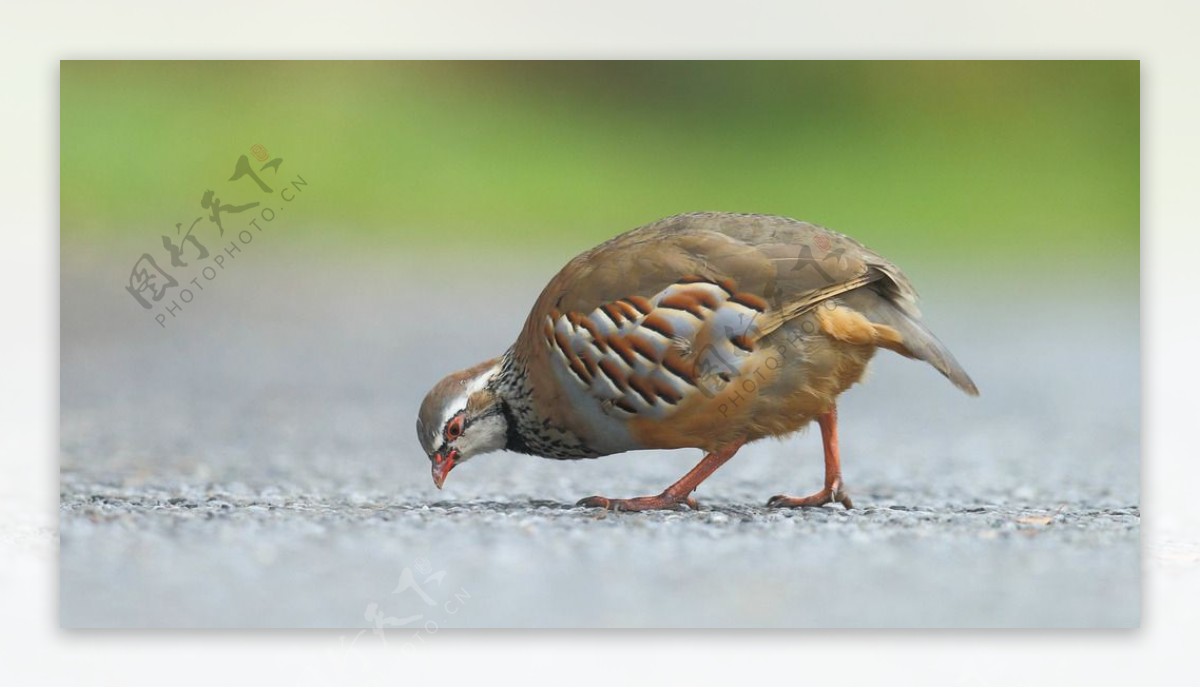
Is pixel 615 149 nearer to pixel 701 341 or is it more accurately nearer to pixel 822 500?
pixel 701 341

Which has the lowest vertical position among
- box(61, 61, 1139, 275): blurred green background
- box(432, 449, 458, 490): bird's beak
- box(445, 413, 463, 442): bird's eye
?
box(432, 449, 458, 490): bird's beak

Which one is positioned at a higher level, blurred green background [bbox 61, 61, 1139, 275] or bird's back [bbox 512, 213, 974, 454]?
blurred green background [bbox 61, 61, 1139, 275]

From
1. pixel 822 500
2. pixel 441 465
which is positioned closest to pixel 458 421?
pixel 441 465

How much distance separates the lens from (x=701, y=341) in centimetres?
547

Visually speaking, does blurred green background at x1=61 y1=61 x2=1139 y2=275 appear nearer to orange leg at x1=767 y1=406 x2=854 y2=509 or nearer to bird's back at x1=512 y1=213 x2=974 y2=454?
bird's back at x1=512 y1=213 x2=974 y2=454

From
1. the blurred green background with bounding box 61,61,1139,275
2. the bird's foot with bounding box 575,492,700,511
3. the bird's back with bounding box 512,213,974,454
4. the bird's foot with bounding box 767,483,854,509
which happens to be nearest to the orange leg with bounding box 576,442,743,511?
the bird's foot with bounding box 575,492,700,511

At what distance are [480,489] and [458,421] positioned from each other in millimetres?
550

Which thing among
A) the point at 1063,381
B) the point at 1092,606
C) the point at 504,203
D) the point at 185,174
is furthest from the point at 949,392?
the point at 185,174

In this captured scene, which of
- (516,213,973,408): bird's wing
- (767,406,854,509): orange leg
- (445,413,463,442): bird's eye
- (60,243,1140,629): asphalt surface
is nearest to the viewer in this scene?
(516,213,973,408): bird's wing

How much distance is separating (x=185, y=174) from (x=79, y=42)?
1.88 feet

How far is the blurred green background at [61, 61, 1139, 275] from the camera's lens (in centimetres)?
587

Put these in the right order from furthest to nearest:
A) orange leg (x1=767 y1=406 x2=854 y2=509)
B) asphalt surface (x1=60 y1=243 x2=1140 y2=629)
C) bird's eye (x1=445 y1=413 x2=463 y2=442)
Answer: orange leg (x1=767 y1=406 x2=854 y2=509) → bird's eye (x1=445 y1=413 x2=463 y2=442) → asphalt surface (x1=60 y1=243 x2=1140 y2=629)

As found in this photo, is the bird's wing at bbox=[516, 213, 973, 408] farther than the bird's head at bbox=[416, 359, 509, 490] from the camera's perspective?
No

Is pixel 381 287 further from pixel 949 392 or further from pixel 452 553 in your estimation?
pixel 949 392
